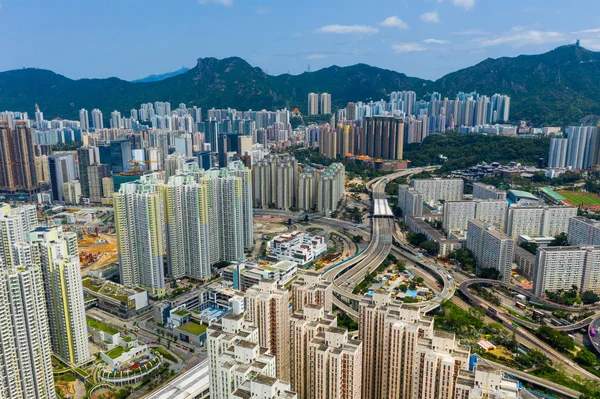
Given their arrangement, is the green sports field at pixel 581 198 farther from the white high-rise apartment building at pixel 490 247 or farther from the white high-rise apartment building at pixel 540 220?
the white high-rise apartment building at pixel 490 247

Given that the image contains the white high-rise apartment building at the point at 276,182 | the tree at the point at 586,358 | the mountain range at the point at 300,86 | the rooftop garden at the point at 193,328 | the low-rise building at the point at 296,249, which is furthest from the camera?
the mountain range at the point at 300,86

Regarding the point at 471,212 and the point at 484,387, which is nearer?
the point at 484,387

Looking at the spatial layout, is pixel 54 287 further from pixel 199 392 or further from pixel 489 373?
pixel 489 373

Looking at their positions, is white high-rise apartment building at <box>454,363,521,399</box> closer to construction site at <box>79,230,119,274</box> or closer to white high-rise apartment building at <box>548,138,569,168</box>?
construction site at <box>79,230,119,274</box>

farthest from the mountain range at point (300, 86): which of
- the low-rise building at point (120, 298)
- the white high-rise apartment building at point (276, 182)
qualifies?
the low-rise building at point (120, 298)

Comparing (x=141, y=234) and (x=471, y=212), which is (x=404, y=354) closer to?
(x=141, y=234)

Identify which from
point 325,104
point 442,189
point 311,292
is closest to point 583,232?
point 442,189
